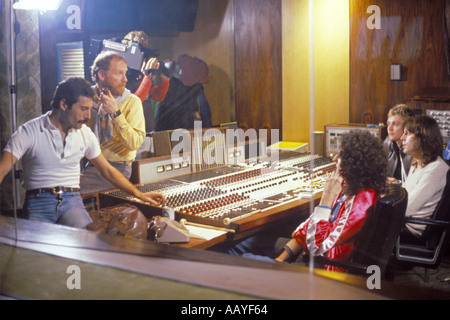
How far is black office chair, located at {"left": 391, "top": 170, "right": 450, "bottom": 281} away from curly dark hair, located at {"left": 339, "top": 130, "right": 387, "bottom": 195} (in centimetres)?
56

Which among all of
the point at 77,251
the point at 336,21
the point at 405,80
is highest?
the point at 336,21

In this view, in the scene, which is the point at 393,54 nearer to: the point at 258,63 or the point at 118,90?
the point at 258,63

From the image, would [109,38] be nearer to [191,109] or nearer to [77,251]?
[191,109]

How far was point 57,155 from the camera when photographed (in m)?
2.56

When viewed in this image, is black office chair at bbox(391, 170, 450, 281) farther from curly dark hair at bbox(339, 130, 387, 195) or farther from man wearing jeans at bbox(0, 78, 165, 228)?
man wearing jeans at bbox(0, 78, 165, 228)

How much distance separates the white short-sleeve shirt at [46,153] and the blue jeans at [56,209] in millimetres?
51

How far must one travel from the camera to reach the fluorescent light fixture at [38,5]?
2486 millimetres

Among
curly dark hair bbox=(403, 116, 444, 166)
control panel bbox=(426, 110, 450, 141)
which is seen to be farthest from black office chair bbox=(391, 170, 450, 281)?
control panel bbox=(426, 110, 450, 141)

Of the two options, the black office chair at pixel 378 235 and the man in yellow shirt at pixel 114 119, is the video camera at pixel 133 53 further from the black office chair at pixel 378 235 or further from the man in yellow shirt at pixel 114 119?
the black office chair at pixel 378 235

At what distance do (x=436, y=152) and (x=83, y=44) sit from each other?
6.86ft

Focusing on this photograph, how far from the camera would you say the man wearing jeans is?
2494 millimetres

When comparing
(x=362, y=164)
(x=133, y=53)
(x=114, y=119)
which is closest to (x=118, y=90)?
(x=114, y=119)

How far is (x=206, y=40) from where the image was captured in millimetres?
3648
